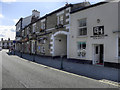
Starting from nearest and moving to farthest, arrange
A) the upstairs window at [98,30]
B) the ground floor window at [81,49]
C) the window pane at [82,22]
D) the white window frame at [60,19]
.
A: the upstairs window at [98,30]
the ground floor window at [81,49]
the window pane at [82,22]
the white window frame at [60,19]

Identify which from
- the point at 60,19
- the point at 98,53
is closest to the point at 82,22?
the point at 60,19

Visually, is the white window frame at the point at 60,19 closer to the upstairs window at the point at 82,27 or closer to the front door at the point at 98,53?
the upstairs window at the point at 82,27

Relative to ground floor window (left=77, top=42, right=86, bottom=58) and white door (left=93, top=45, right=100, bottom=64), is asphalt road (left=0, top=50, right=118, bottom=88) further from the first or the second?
ground floor window (left=77, top=42, right=86, bottom=58)

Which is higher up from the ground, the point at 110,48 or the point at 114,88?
the point at 110,48

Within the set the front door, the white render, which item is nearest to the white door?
the front door

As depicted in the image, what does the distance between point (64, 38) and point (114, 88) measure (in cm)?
1159

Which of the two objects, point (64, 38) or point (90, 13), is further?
point (64, 38)

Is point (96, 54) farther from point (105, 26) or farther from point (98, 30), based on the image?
point (105, 26)

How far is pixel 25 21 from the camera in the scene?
1123 inches

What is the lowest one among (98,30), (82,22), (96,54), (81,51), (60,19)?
(96,54)

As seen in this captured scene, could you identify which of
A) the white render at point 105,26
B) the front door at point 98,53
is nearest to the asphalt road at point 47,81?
the white render at point 105,26

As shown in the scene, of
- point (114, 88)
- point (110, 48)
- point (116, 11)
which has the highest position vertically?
point (116, 11)

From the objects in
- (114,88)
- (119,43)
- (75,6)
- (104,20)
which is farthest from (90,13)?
(114,88)

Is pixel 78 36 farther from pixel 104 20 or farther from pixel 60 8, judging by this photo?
pixel 60 8
